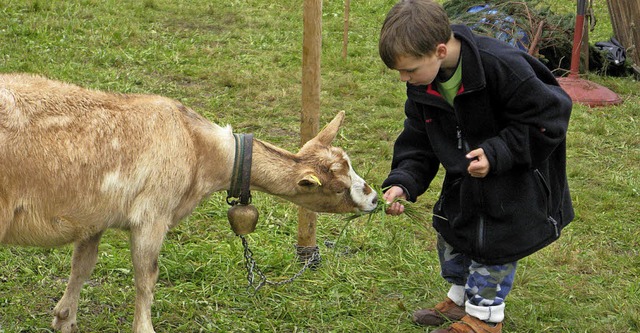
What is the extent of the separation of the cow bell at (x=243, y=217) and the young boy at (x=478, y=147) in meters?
0.70

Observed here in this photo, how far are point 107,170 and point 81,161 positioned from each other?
0.12 m

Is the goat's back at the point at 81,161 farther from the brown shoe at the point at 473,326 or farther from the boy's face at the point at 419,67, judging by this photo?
the brown shoe at the point at 473,326

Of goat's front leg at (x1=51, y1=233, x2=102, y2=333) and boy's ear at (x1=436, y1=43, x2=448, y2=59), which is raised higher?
boy's ear at (x1=436, y1=43, x2=448, y2=59)

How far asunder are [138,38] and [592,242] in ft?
21.2

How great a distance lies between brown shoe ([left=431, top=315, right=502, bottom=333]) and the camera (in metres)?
4.38

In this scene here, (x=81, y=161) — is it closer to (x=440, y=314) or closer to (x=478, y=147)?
(x=478, y=147)

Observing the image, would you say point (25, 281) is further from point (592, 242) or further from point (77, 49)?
point (77, 49)

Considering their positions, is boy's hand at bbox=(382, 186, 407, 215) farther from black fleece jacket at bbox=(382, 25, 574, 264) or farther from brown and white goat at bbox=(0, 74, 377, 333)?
brown and white goat at bbox=(0, 74, 377, 333)

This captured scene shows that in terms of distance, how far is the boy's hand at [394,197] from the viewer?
14.6 ft

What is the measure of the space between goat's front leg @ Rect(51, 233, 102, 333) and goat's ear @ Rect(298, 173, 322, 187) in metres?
1.08

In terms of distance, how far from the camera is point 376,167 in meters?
7.16

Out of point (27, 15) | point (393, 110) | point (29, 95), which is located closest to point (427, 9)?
point (29, 95)

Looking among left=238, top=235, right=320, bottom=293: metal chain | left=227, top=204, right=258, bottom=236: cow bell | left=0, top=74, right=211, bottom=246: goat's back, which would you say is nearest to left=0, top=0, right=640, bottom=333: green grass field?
left=238, top=235, right=320, bottom=293: metal chain

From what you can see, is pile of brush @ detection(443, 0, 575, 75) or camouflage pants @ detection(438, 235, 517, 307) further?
pile of brush @ detection(443, 0, 575, 75)
